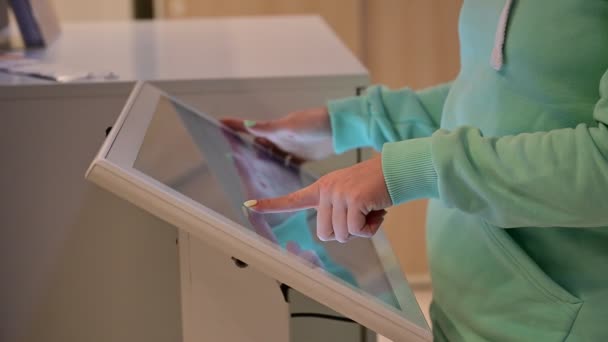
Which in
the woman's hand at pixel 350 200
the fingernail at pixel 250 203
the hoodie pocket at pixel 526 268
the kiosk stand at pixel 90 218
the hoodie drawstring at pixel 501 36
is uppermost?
the hoodie drawstring at pixel 501 36

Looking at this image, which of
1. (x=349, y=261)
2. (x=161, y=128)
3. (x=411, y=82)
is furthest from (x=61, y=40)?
(x=411, y=82)

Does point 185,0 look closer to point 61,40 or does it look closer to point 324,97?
point 61,40

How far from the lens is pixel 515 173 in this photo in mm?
591

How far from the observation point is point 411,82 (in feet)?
8.00

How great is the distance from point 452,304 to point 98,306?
505 millimetres

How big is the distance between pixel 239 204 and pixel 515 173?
26cm

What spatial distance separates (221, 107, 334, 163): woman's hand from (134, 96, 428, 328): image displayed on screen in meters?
0.03

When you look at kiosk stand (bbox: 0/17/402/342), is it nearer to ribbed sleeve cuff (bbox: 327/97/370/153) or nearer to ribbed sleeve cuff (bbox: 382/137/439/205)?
ribbed sleeve cuff (bbox: 327/97/370/153)

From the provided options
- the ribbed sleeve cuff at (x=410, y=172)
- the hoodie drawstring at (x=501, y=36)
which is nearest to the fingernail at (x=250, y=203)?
the ribbed sleeve cuff at (x=410, y=172)

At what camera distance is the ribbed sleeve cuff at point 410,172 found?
618 millimetres

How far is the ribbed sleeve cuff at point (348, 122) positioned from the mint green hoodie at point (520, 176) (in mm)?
170

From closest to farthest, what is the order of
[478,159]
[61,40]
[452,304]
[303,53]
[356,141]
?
[478,159]
[452,304]
[356,141]
[303,53]
[61,40]

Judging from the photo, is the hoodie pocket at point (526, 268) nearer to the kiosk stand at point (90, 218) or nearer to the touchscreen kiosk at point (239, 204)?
the touchscreen kiosk at point (239, 204)

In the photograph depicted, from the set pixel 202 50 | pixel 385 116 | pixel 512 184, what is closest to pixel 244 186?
pixel 385 116
